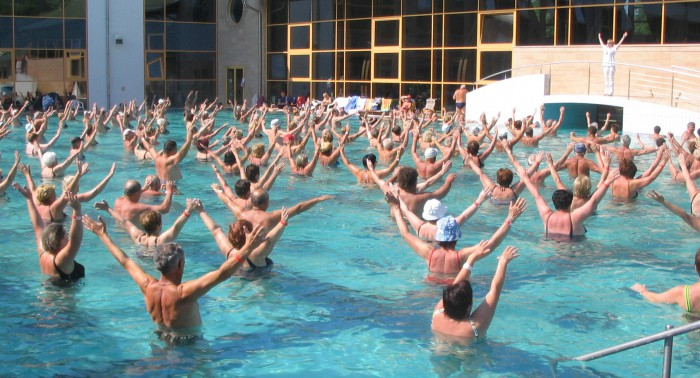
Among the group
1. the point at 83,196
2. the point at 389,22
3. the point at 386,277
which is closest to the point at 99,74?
the point at 389,22

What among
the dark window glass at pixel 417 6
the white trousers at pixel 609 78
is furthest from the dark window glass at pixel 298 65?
the white trousers at pixel 609 78

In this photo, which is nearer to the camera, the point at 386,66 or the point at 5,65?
the point at 5,65

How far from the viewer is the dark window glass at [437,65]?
112 feet

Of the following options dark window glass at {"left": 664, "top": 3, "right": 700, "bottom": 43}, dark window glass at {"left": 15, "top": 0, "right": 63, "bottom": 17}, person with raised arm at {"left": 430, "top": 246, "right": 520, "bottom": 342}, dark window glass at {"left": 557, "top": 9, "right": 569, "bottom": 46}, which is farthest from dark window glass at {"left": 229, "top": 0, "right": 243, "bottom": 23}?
person with raised arm at {"left": 430, "top": 246, "right": 520, "bottom": 342}

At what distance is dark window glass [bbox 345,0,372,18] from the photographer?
36344 mm

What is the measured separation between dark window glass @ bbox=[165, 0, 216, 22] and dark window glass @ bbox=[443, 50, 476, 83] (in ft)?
40.0

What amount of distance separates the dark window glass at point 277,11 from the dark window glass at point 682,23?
18.4m

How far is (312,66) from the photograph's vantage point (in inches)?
1542

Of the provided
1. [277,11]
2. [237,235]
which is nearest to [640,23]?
[277,11]

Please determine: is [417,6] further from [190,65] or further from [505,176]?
A: [505,176]

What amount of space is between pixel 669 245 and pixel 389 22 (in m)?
26.0

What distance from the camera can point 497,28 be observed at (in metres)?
32.1

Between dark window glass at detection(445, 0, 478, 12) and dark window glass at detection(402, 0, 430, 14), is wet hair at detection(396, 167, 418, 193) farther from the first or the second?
dark window glass at detection(402, 0, 430, 14)

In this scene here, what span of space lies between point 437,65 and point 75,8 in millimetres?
15509
